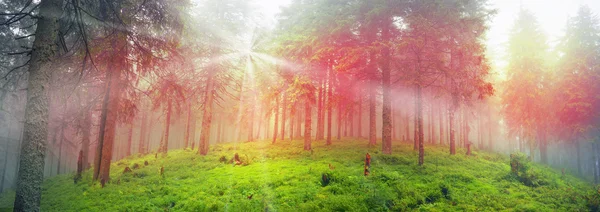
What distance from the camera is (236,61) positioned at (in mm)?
19969

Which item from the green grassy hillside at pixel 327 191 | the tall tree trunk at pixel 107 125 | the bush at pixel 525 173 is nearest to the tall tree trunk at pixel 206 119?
the green grassy hillside at pixel 327 191

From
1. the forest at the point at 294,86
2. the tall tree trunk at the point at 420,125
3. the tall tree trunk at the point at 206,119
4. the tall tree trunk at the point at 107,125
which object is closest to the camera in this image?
the forest at the point at 294,86

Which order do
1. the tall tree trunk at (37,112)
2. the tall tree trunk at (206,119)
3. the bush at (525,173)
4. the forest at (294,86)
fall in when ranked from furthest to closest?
the tall tree trunk at (206,119) < the bush at (525,173) < the forest at (294,86) < the tall tree trunk at (37,112)

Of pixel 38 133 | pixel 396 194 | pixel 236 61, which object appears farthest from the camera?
pixel 236 61

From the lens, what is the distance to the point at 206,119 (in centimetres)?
1862

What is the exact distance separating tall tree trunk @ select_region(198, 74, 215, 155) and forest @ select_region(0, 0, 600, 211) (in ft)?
0.36

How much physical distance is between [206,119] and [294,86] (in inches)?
306

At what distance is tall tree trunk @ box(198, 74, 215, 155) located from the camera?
60.4 feet

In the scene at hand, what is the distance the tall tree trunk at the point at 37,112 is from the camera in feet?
19.9

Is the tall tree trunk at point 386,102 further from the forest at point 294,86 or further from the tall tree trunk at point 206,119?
the tall tree trunk at point 206,119

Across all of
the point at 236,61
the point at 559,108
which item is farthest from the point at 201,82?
the point at 559,108

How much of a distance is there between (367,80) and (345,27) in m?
5.13

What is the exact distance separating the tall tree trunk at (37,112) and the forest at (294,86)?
3 centimetres

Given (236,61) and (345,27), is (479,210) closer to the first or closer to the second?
(345,27)
